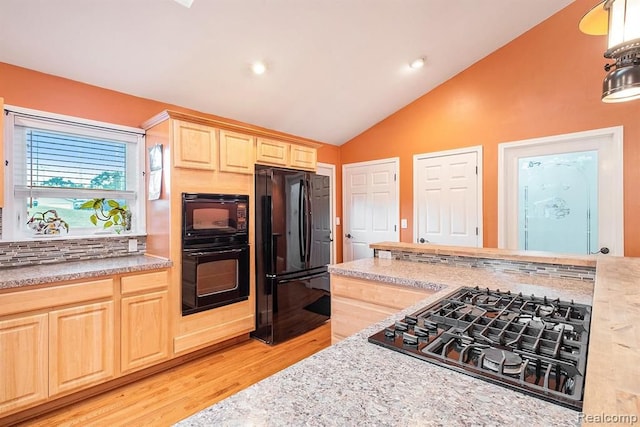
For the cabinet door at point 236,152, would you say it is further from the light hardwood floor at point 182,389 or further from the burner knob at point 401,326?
the burner knob at point 401,326

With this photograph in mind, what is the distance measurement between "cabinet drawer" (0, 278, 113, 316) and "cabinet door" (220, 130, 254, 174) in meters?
1.28

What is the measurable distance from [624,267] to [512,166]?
206 centimetres

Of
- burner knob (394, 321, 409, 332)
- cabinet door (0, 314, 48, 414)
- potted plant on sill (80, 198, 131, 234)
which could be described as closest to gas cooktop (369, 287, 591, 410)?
burner knob (394, 321, 409, 332)

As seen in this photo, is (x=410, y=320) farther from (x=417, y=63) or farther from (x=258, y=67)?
(x=417, y=63)

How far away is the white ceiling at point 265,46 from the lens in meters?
2.13

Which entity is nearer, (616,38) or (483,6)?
(616,38)

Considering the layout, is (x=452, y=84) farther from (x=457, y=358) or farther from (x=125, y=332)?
(x=125, y=332)

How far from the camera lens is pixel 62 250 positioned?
2.47 m

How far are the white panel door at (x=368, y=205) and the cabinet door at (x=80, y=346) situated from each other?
9.86 feet

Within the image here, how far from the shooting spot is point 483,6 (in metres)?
2.78

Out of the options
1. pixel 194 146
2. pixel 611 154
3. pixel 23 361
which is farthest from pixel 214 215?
pixel 611 154

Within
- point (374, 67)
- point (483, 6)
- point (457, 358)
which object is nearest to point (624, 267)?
point (457, 358)

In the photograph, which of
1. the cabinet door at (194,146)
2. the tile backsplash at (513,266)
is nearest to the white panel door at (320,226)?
the cabinet door at (194,146)

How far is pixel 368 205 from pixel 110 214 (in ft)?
10.4
